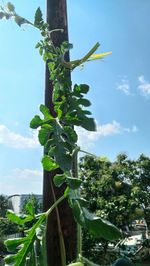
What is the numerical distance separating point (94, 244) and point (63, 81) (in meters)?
6.30

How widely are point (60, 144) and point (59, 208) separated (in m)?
0.34

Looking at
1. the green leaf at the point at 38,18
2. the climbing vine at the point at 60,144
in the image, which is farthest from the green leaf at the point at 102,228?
the green leaf at the point at 38,18

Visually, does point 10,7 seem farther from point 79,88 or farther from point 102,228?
point 102,228

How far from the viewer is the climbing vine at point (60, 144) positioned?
34.4 inches

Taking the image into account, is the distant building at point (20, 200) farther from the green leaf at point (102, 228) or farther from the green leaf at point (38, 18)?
the green leaf at point (38, 18)

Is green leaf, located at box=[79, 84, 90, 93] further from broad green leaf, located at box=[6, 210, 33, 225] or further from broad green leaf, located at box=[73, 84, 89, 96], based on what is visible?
broad green leaf, located at box=[6, 210, 33, 225]

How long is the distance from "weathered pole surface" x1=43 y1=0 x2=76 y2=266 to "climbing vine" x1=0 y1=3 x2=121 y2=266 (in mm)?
201

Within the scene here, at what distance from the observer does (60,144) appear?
3.43 ft

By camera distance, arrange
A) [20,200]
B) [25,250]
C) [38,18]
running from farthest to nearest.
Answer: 1. [20,200]
2. [38,18]
3. [25,250]

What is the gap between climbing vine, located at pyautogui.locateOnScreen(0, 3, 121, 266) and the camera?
87 cm

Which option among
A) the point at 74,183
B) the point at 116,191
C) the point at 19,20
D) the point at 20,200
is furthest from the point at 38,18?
the point at 20,200

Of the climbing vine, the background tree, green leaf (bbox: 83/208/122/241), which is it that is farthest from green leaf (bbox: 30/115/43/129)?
the background tree

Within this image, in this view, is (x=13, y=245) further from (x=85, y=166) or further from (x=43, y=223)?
(x=85, y=166)

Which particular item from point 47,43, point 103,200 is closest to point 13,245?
point 47,43
